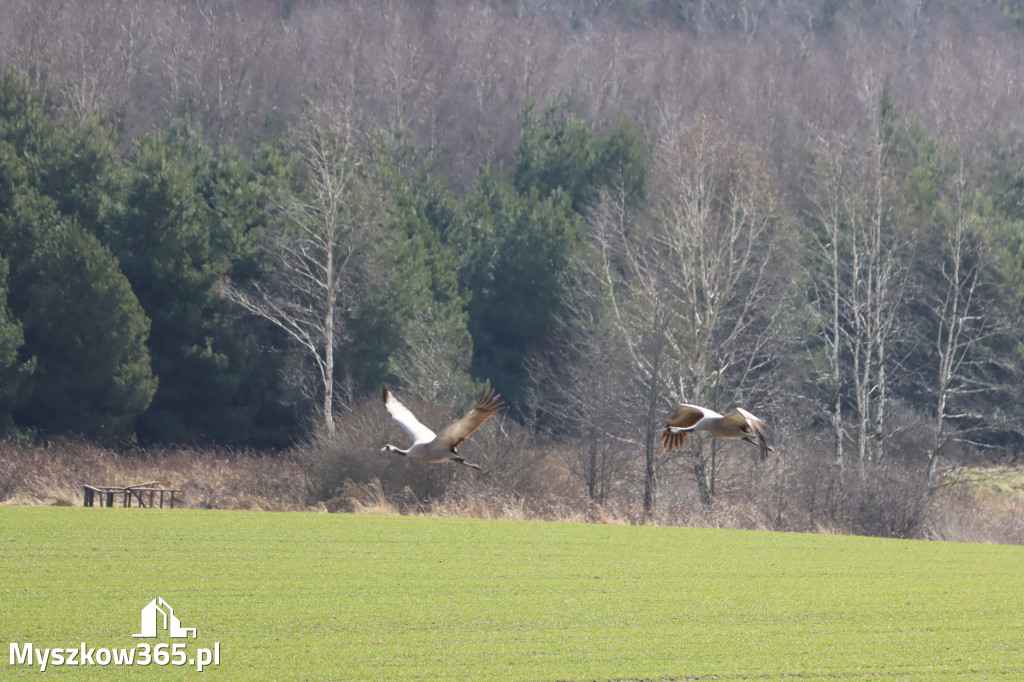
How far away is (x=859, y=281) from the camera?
4100 centimetres

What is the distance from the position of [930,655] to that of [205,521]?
55.3 ft

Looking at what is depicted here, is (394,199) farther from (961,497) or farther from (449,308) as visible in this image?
(961,497)

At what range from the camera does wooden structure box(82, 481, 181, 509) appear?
3031 centimetres

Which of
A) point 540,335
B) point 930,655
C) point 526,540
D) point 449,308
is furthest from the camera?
point 540,335

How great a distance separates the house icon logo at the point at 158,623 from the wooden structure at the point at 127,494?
13092mm

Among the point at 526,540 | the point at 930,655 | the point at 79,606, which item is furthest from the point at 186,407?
the point at 930,655

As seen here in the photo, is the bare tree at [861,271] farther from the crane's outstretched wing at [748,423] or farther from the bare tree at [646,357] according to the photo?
the crane's outstretched wing at [748,423]

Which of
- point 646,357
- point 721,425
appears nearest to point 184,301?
point 646,357

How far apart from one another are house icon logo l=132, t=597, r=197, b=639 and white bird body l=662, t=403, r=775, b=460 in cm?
915

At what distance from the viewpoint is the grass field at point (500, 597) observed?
15.7 meters

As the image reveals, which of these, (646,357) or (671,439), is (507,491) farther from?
(671,439)

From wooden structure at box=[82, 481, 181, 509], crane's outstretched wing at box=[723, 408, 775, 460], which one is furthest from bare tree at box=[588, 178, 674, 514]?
crane's outstretched wing at box=[723, 408, 775, 460]

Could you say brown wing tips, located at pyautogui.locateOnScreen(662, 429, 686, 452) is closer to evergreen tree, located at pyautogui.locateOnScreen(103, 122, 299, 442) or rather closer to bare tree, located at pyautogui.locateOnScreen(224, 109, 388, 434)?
bare tree, located at pyautogui.locateOnScreen(224, 109, 388, 434)

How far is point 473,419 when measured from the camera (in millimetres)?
9305
